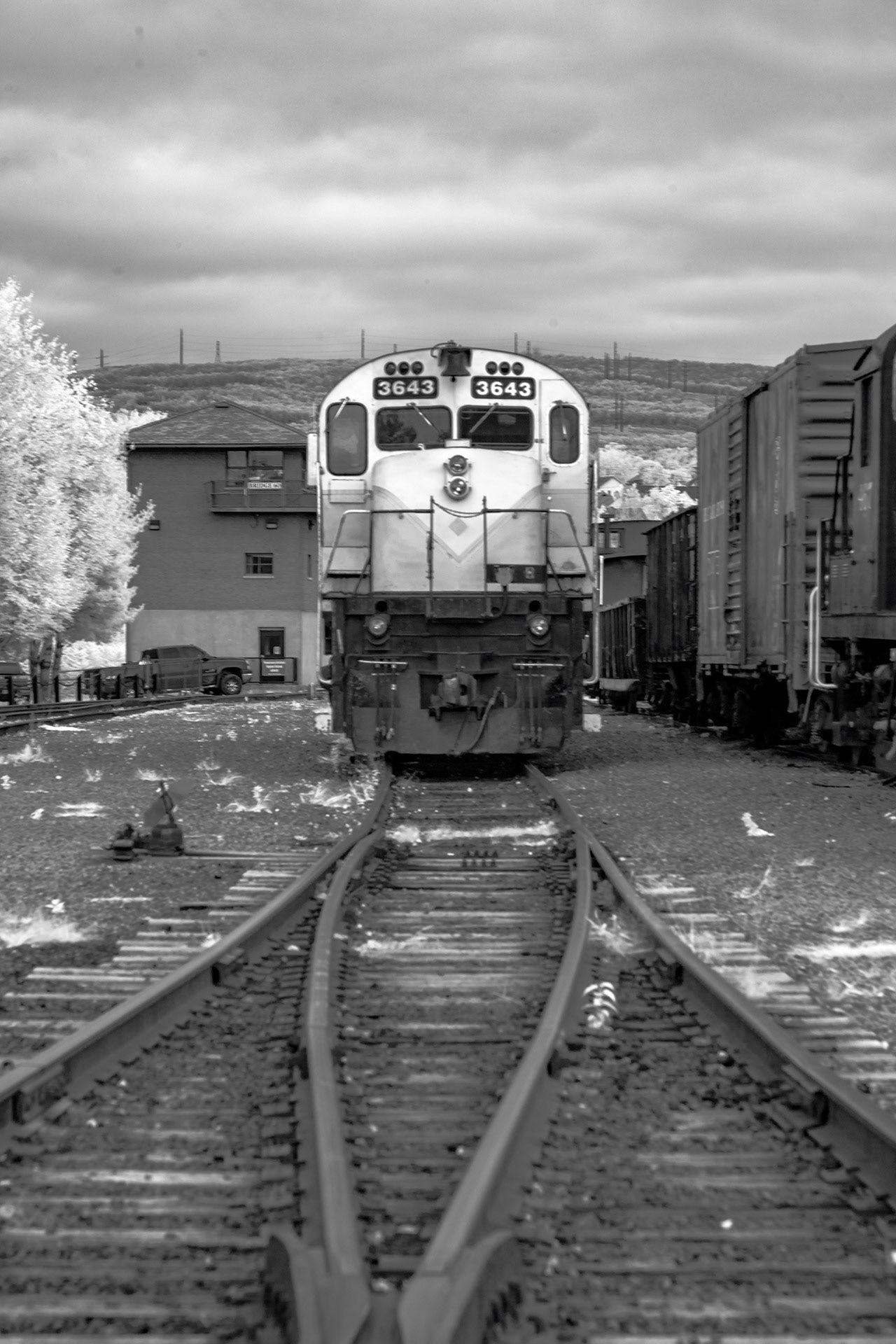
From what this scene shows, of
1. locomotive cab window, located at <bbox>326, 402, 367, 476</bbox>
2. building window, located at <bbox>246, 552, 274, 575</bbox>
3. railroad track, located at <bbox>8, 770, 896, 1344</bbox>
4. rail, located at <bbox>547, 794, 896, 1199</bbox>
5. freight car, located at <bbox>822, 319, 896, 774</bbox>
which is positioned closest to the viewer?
railroad track, located at <bbox>8, 770, 896, 1344</bbox>

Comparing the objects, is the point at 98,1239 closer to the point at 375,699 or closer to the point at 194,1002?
the point at 194,1002

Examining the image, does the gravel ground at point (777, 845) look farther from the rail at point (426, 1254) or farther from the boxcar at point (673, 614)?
the boxcar at point (673, 614)

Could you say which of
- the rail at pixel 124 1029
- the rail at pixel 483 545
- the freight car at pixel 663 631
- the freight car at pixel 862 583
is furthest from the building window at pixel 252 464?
the rail at pixel 124 1029

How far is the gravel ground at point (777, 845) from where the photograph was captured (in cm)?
Answer: 668

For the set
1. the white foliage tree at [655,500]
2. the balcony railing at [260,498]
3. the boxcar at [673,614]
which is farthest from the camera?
the white foliage tree at [655,500]

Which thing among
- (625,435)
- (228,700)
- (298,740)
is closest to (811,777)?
(298,740)

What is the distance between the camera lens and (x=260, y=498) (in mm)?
63625

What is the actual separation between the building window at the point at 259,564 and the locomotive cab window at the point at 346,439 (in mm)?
49132

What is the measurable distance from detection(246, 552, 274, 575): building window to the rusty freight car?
4391 cm

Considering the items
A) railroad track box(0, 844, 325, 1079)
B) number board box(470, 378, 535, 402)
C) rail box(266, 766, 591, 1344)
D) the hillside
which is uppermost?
the hillside

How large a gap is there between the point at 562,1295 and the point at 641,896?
5081 millimetres

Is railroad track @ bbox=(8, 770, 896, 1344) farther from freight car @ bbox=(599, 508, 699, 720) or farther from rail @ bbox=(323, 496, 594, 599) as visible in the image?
freight car @ bbox=(599, 508, 699, 720)

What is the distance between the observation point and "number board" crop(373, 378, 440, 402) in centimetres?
1506

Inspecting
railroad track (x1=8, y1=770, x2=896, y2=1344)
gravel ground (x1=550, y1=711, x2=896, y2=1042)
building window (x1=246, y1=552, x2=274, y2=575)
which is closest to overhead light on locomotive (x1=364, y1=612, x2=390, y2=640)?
gravel ground (x1=550, y1=711, x2=896, y2=1042)
